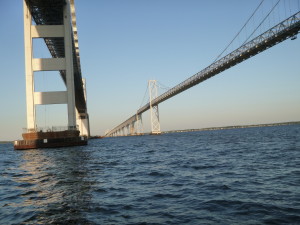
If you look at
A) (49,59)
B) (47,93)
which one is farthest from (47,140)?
(49,59)

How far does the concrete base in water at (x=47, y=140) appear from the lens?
29562 mm

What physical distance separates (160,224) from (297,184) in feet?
14.4

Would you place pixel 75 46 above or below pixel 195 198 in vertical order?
above

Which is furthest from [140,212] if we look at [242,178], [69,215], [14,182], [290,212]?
[14,182]

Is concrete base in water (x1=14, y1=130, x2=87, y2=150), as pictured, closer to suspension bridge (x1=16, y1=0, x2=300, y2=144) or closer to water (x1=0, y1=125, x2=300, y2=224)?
suspension bridge (x1=16, y1=0, x2=300, y2=144)

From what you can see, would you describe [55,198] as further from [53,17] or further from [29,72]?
[53,17]

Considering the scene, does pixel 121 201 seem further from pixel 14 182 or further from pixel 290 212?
pixel 14 182

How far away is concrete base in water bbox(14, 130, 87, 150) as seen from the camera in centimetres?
2956

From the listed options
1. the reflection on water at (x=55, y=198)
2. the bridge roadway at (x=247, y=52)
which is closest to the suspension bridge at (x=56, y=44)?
the bridge roadway at (x=247, y=52)

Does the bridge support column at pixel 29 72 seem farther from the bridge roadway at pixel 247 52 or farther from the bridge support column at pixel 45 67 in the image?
the bridge roadway at pixel 247 52

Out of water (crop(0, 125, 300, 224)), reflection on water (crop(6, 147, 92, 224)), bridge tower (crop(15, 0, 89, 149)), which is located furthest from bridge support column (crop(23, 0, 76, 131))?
reflection on water (crop(6, 147, 92, 224))

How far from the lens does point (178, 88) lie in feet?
216

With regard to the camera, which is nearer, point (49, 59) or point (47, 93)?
point (47, 93)

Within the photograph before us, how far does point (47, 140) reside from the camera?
2988 centimetres
